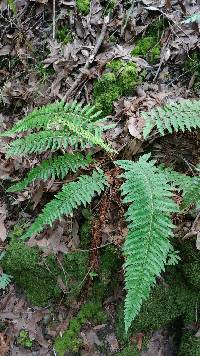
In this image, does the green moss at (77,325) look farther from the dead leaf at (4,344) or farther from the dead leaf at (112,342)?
the dead leaf at (4,344)

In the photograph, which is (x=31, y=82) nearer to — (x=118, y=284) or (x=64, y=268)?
(x=64, y=268)

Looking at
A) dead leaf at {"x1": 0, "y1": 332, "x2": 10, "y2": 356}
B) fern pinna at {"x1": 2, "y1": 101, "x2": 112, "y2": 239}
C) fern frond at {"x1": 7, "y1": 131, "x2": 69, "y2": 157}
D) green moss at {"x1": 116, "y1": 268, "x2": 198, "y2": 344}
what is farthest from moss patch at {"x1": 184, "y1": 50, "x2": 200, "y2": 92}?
dead leaf at {"x1": 0, "y1": 332, "x2": 10, "y2": 356}

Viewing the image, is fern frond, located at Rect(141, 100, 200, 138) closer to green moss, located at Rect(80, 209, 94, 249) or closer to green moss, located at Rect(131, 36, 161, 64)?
green moss, located at Rect(131, 36, 161, 64)

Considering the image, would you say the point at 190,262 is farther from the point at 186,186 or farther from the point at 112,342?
the point at 112,342

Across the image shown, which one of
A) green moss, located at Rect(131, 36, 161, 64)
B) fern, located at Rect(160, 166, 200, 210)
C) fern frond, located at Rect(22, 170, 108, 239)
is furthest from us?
green moss, located at Rect(131, 36, 161, 64)

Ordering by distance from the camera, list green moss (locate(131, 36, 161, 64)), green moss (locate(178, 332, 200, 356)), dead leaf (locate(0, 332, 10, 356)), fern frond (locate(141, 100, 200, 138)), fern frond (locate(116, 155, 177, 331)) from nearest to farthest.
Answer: fern frond (locate(116, 155, 177, 331)) < fern frond (locate(141, 100, 200, 138)) < green moss (locate(178, 332, 200, 356)) < dead leaf (locate(0, 332, 10, 356)) < green moss (locate(131, 36, 161, 64))

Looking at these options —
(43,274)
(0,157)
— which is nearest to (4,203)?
(0,157)


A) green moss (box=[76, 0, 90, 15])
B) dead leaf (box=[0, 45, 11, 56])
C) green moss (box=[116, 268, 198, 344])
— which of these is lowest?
green moss (box=[116, 268, 198, 344])
